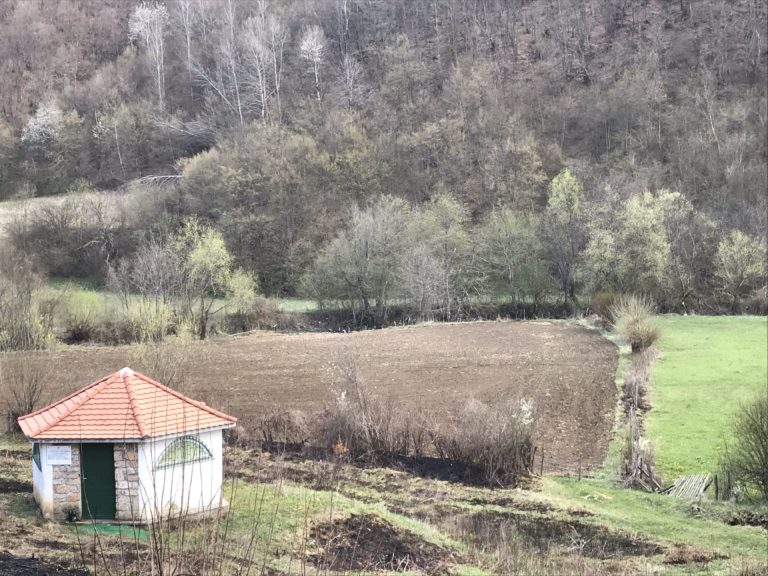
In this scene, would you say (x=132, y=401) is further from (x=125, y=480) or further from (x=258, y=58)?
(x=258, y=58)

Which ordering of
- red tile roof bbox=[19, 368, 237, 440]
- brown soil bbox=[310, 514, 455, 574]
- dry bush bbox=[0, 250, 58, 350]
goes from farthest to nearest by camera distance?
dry bush bbox=[0, 250, 58, 350] < red tile roof bbox=[19, 368, 237, 440] < brown soil bbox=[310, 514, 455, 574]

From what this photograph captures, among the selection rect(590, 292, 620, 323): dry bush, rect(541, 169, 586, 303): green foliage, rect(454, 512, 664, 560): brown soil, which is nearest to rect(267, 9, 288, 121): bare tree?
rect(541, 169, 586, 303): green foliage

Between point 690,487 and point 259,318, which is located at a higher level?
point 259,318

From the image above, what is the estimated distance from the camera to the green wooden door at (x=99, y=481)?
1096 cm

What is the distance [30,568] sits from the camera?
7.37 meters

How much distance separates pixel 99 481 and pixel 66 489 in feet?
1.55

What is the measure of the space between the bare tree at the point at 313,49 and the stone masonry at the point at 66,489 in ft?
156

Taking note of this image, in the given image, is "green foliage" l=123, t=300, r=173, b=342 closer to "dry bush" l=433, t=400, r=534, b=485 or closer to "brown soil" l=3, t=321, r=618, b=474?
"brown soil" l=3, t=321, r=618, b=474

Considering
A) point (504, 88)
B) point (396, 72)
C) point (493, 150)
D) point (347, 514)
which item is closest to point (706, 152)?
point (493, 150)

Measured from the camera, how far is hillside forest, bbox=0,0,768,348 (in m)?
19.3

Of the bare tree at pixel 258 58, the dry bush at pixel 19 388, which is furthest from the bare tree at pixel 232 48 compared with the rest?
the dry bush at pixel 19 388

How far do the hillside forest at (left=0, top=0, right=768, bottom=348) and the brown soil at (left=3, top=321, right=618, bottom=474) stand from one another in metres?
2.45

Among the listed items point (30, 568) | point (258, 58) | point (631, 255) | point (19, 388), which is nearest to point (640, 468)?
point (30, 568)

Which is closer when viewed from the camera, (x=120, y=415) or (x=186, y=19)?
(x=120, y=415)
